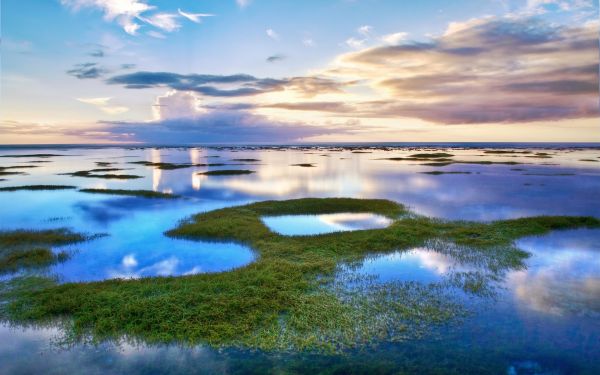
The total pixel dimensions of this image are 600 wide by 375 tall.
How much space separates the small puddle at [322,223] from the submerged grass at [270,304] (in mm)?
4197

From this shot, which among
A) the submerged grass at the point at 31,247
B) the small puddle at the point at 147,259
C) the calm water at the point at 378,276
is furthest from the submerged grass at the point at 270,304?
the submerged grass at the point at 31,247

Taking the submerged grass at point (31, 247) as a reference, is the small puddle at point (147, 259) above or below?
below

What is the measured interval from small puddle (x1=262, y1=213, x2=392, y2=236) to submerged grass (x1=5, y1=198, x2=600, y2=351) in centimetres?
420

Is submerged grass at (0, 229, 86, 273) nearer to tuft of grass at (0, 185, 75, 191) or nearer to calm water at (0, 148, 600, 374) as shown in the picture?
calm water at (0, 148, 600, 374)

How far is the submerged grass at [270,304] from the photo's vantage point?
10992 millimetres

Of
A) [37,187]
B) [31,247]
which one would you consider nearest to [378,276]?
[31,247]

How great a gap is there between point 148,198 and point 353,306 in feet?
103

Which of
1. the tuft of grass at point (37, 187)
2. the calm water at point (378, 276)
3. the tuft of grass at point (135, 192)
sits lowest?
the calm water at point (378, 276)

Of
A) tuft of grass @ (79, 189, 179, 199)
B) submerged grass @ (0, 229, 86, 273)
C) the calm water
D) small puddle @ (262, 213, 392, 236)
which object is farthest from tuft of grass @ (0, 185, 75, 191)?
small puddle @ (262, 213, 392, 236)

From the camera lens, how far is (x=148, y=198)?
125ft

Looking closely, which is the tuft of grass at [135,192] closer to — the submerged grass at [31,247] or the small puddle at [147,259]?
the submerged grass at [31,247]

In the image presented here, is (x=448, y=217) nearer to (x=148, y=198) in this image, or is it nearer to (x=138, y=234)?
(x=138, y=234)

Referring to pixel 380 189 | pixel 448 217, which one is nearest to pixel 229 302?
pixel 448 217

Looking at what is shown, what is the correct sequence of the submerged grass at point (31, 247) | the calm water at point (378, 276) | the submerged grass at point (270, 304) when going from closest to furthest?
the calm water at point (378, 276), the submerged grass at point (270, 304), the submerged grass at point (31, 247)
